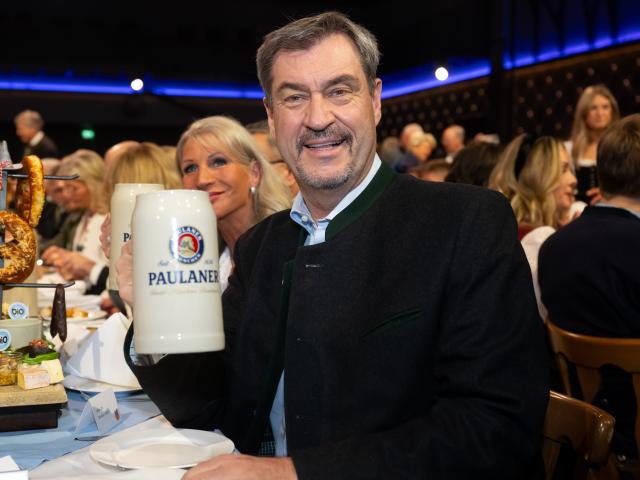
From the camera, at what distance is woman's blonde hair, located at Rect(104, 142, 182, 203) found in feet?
12.1

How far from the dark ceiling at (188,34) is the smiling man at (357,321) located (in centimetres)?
865

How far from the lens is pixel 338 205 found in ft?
4.80

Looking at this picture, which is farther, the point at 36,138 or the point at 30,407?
the point at 36,138

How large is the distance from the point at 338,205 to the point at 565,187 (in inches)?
113

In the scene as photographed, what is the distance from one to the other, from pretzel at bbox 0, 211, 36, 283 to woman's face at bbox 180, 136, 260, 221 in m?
1.24

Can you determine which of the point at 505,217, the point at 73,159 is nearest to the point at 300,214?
the point at 505,217

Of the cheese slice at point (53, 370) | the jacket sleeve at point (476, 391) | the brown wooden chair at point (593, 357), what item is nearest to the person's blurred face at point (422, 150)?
the brown wooden chair at point (593, 357)

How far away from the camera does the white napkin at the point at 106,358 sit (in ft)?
5.69

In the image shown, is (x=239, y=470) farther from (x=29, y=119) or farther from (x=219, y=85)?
(x=219, y=85)

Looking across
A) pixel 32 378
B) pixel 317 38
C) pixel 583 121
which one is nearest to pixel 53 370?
pixel 32 378

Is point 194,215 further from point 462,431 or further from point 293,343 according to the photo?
point 462,431

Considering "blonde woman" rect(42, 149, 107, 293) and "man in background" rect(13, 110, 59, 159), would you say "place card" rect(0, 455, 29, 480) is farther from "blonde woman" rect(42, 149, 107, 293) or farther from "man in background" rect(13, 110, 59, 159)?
"man in background" rect(13, 110, 59, 159)

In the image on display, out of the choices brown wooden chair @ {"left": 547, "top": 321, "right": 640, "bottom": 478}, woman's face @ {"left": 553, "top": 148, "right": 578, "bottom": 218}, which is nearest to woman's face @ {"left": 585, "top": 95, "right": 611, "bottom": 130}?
woman's face @ {"left": 553, "top": 148, "right": 578, "bottom": 218}

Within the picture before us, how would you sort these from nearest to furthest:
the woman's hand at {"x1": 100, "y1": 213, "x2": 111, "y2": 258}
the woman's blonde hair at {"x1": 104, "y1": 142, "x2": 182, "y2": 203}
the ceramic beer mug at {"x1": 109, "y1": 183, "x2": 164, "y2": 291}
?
the ceramic beer mug at {"x1": 109, "y1": 183, "x2": 164, "y2": 291}, the woman's hand at {"x1": 100, "y1": 213, "x2": 111, "y2": 258}, the woman's blonde hair at {"x1": 104, "y1": 142, "x2": 182, "y2": 203}
